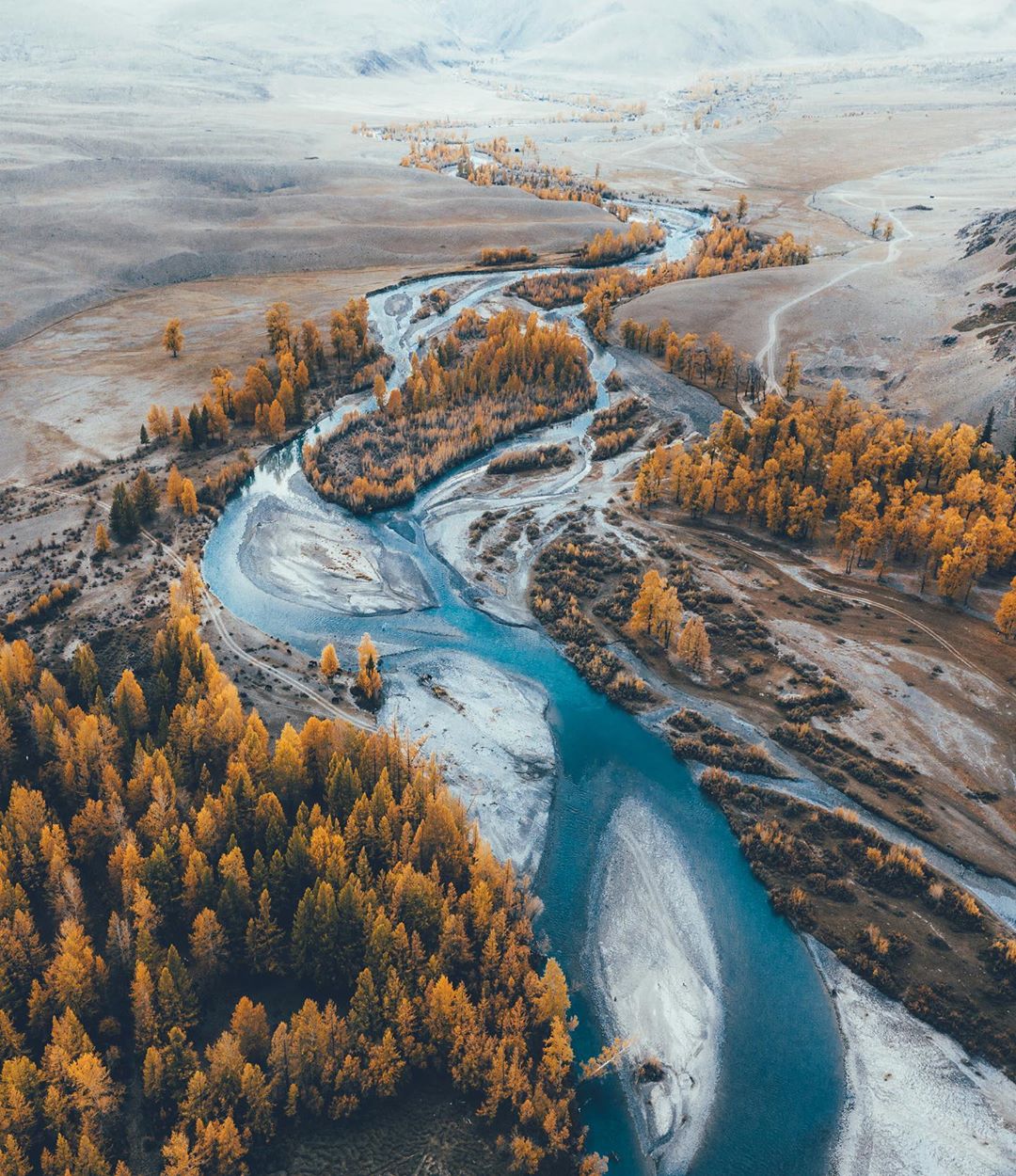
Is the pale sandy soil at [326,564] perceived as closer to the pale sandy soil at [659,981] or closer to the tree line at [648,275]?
the pale sandy soil at [659,981]

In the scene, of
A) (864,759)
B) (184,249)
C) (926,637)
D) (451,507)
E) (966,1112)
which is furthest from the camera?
(184,249)

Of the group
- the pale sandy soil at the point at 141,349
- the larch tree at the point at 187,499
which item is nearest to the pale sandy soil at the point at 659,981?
the larch tree at the point at 187,499

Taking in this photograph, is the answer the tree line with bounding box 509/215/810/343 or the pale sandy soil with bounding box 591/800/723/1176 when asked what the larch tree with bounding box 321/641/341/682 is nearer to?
the pale sandy soil with bounding box 591/800/723/1176

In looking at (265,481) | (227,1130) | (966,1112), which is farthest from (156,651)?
(966,1112)

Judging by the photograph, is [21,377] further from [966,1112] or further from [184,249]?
Answer: [966,1112]

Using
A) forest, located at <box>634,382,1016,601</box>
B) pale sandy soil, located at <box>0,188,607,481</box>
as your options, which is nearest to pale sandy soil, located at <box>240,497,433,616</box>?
pale sandy soil, located at <box>0,188,607,481</box>

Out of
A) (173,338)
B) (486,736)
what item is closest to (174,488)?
(173,338)
